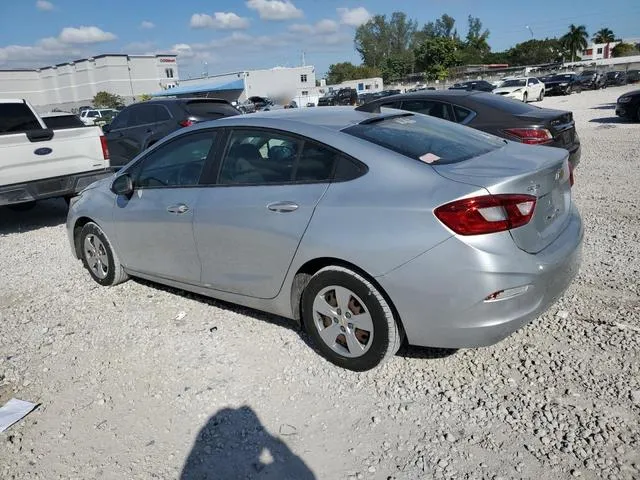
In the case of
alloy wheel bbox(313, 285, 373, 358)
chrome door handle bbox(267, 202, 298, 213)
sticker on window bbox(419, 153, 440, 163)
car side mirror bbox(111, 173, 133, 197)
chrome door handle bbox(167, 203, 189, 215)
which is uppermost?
sticker on window bbox(419, 153, 440, 163)

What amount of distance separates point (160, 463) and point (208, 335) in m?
1.34

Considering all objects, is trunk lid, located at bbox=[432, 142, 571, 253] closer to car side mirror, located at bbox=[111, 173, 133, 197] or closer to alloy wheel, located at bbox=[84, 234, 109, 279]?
car side mirror, located at bbox=[111, 173, 133, 197]

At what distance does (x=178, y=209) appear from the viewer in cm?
390

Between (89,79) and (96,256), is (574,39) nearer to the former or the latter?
(89,79)

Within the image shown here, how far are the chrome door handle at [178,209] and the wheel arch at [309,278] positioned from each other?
113 cm

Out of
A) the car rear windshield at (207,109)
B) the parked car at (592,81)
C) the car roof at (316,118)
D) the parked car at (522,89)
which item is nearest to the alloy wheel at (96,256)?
the car roof at (316,118)

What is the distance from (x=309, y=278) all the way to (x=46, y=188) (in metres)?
5.47

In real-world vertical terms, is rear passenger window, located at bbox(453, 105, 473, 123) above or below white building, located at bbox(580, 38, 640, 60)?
below

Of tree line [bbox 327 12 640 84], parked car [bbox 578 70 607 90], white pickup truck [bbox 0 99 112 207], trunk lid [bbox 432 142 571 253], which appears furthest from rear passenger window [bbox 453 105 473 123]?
tree line [bbox 327 12 640 84]

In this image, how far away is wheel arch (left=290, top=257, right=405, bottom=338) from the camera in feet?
9.66

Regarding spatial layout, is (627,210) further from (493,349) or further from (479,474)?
(479,474)

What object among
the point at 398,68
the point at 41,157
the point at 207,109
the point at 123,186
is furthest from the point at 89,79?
the point at 123,186

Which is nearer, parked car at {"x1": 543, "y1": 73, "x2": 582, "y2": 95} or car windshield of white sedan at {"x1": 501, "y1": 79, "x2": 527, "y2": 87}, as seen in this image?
car windshield of white sedan at {"x1": 501, "y1": 79, "x2": 527, "y2": 87}

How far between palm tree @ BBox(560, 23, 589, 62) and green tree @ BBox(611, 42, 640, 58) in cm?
613
